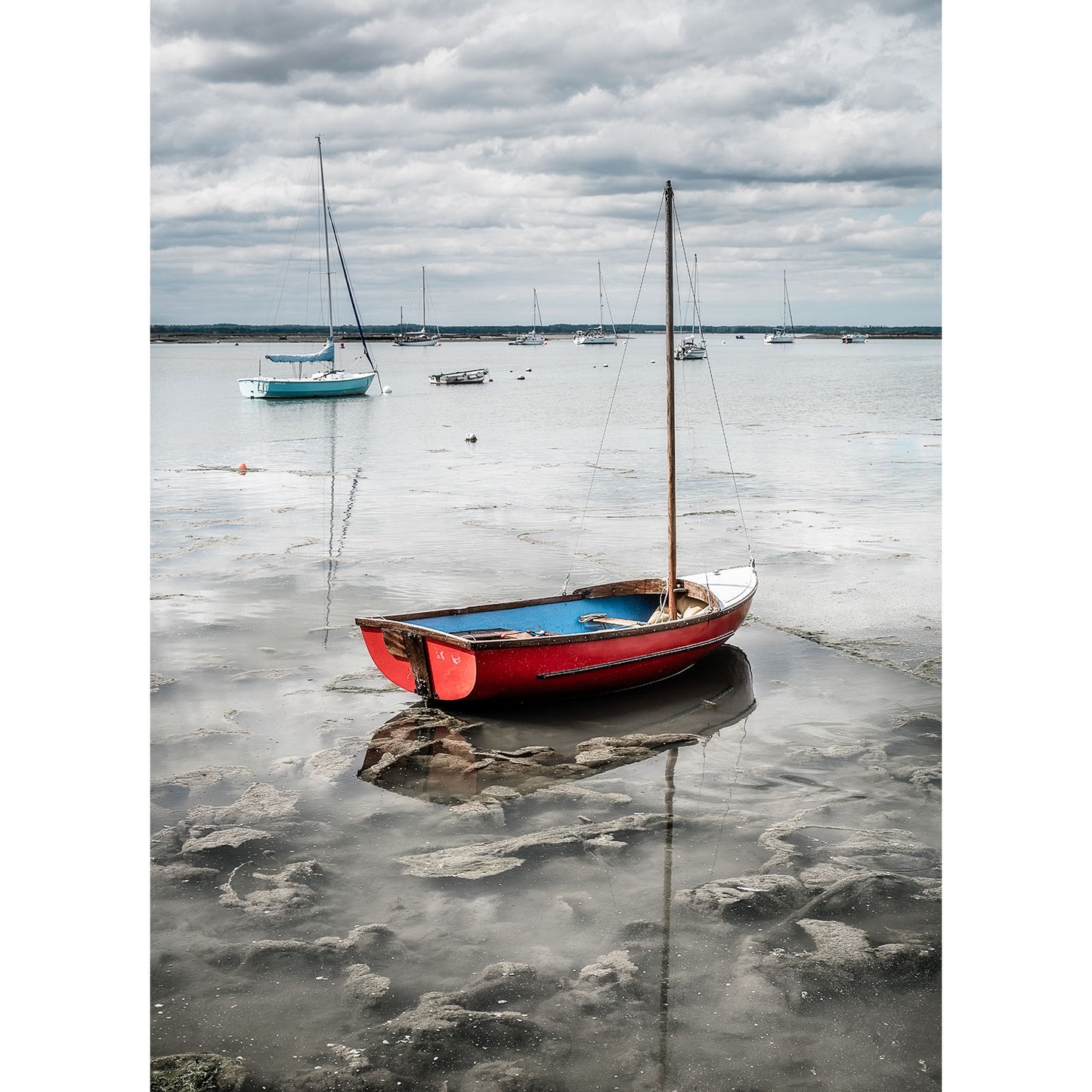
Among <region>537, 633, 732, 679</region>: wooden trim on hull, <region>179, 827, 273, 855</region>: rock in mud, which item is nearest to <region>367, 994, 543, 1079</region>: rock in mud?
<region>179, 827, 273, 855</region>: rock in mud

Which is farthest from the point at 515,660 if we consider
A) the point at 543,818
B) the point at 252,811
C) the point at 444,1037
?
the point at 444,1037

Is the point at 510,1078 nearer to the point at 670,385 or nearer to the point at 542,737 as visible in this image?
the point at 542,737

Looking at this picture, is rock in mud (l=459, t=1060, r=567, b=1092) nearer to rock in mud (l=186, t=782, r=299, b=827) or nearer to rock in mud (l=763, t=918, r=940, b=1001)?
rock in mud (l=763, t=918, r=940, b=1001)

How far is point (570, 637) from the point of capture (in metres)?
7.69

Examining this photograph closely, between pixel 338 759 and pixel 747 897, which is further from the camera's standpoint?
pixel 338 759

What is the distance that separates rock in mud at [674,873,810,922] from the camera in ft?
16.2

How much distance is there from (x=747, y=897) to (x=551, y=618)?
154 inches

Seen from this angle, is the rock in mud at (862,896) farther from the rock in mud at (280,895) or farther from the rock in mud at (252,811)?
the rock in mud at (252,811)

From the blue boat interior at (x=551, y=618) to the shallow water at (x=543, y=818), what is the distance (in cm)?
65

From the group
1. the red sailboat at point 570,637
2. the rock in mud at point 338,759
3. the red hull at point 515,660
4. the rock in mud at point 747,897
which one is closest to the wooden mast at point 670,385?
the red sailboat at point 570,637

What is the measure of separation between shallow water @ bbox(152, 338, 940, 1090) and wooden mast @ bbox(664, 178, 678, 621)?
31.8 inches

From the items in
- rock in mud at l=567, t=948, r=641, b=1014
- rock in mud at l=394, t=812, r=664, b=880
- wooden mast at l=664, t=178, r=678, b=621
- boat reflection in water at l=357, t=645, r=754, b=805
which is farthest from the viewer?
wooden mast at l=664, t=178, r=678, b=621
